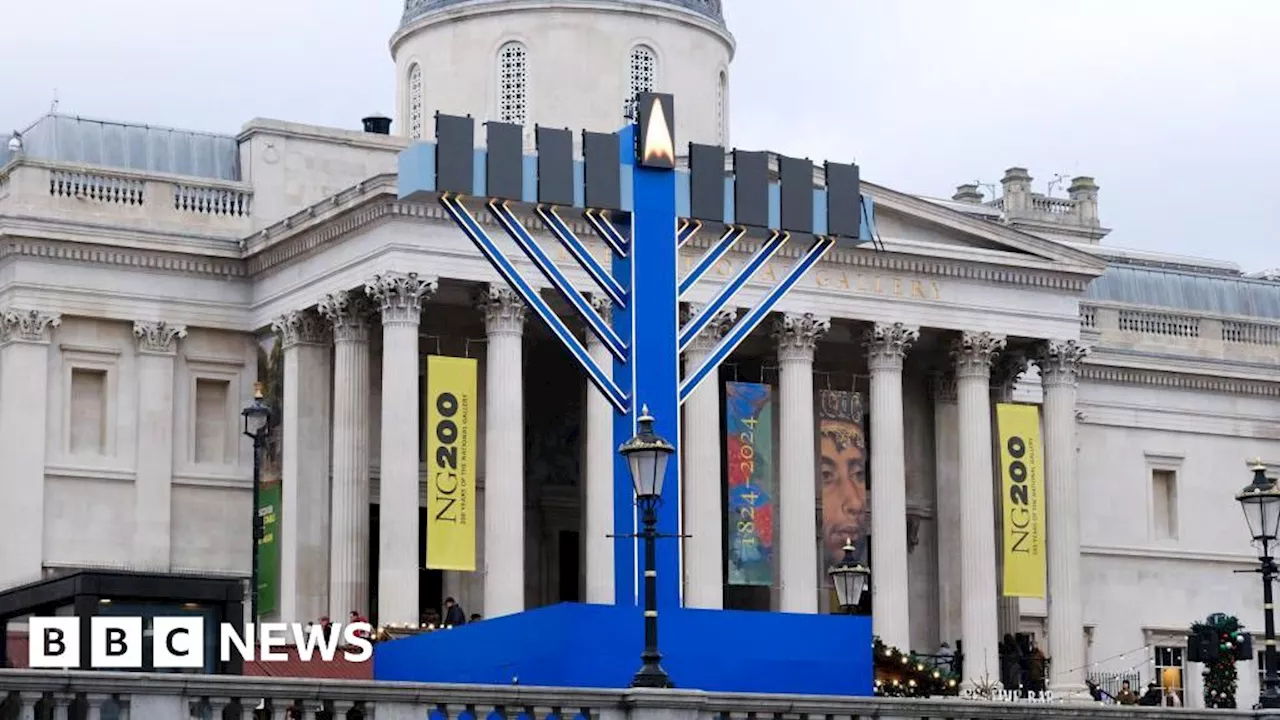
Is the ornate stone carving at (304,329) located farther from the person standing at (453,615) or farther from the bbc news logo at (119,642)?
the bbc news logo at (119,642)

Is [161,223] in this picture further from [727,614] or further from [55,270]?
[727,614]

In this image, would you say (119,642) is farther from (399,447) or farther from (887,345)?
(887,345)

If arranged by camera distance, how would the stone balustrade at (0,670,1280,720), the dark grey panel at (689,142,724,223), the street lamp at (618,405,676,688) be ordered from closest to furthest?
the stone balustrade at (0,670,1280,720)
the street lamp at (618,405,676,688)
the dark grey panel at (689,142,724,223)

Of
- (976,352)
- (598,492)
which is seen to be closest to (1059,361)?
(976,352)

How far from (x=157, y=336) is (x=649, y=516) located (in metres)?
32.6

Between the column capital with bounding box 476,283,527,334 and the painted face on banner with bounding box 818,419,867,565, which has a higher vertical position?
the column capital with bounding box 476,283,527,334

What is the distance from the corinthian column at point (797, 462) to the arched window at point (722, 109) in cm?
751

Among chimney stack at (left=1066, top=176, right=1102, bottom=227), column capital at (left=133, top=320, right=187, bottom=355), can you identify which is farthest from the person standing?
chimney stack at (left=1066, top=176, right=1102, bottom=227)

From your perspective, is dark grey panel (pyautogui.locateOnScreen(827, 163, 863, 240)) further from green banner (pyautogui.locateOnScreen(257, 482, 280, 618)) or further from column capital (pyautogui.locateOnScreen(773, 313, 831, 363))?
green banner (pyautogui.locateOnScreen(257, 482, 280, 618))

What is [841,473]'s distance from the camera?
223 ft

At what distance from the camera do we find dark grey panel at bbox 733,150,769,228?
43.7 metres

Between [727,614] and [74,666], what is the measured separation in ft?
27.3

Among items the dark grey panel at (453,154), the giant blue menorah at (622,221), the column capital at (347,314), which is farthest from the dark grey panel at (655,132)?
the column capital at (347,314)

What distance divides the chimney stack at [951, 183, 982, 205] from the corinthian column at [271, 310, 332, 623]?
27.3 m
